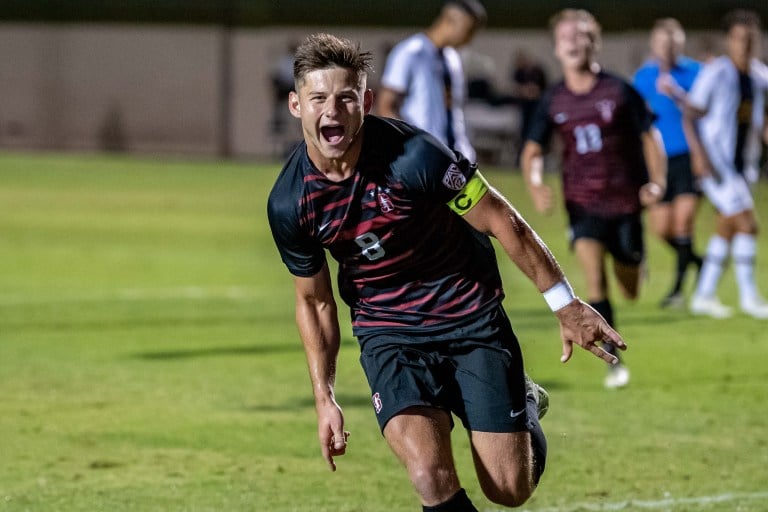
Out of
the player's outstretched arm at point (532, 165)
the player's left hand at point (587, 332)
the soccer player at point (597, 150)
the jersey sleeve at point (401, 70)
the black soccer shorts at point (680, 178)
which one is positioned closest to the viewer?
the player's left hand at point (587, 332)

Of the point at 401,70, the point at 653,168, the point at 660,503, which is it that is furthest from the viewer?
the point at 401,70

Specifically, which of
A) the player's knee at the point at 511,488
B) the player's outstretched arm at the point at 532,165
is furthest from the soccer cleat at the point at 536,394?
the player's outstretched arm at the point at 532,165

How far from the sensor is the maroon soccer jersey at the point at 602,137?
10.5 meters

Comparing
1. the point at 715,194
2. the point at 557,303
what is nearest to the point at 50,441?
the point at 557,303

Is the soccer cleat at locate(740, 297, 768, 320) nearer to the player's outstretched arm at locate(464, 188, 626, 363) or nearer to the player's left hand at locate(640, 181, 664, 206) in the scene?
the player's left hand at locate(640, 181, 664, 206)

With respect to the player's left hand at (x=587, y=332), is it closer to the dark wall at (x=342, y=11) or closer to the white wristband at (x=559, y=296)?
the white wristband at (x=559, y=296)

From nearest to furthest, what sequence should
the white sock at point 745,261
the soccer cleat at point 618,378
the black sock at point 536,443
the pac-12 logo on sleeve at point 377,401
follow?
1. the pac-12 logo on sleeve at point 377,401
2. the black sock at point 536,443
3. the soccer cleat at point 618,378
4. the white sock at point 745,261

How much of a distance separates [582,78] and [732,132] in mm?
3570

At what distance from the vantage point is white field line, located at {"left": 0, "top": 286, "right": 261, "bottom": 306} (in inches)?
577

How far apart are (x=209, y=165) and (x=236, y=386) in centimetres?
2740

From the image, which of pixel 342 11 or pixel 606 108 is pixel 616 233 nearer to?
pixel 606 108

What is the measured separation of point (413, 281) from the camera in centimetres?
588

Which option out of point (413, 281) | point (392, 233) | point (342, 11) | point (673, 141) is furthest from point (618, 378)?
point (342, 11)

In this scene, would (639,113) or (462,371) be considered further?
(639,113)
